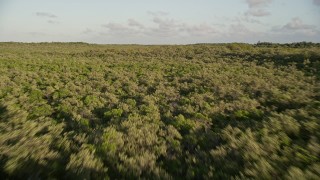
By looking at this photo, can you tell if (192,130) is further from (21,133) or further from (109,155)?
(21,133)

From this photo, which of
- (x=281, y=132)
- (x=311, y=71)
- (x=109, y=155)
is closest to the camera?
(x=109, y=155)

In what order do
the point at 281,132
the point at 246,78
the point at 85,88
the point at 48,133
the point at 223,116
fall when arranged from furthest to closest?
the point at 246,78 → the point at 85,88 → the point at 223,116 → the point at 48,133 → the point at 281,132

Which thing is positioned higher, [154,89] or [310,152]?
[310,152]

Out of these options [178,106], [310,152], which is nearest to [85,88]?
[178,106]

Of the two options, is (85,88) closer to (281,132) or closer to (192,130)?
(192,130)

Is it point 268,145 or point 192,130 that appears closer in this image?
point 268,145

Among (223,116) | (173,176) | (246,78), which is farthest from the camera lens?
(246,78)

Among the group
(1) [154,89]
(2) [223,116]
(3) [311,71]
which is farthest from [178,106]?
(3) [311,71]

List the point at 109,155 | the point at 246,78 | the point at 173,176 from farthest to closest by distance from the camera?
the point at 246,78 → the point at 109,155 → the point at 173,176

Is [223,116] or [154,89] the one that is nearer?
[223,116]
